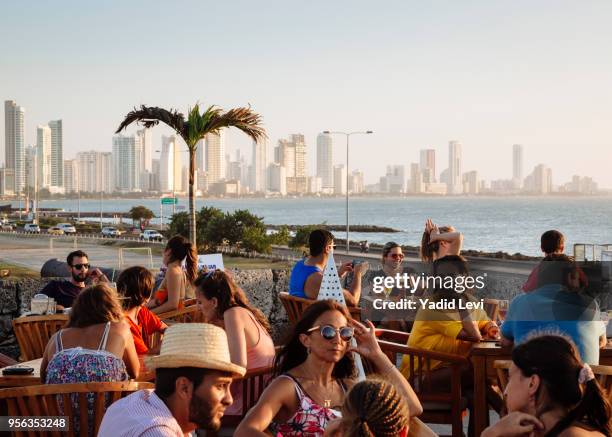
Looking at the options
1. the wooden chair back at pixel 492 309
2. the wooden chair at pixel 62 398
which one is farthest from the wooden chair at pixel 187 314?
the wooden chair at pixel 62 398

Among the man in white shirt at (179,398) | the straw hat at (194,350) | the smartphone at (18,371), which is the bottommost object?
the smartphone at (18,371)

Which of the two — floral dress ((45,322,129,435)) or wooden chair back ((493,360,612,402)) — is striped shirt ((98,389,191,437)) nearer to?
floral dress ((45,322,129,435))

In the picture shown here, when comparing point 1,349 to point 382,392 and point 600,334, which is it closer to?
point 600,334

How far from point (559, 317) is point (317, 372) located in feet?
5.42

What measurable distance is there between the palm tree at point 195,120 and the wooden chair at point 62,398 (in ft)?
31.9

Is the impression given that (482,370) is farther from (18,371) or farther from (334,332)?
(18,371)

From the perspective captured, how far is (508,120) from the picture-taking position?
15775 cm

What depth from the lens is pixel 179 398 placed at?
265 cm

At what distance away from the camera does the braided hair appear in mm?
2307

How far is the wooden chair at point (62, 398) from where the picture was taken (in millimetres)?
3236

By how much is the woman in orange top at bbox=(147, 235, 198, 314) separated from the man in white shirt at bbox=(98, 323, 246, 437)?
4.55 metres

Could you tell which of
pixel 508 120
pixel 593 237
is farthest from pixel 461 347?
pixel 508 120

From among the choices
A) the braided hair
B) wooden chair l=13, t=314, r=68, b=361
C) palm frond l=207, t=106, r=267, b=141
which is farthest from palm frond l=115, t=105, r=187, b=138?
the braided hair

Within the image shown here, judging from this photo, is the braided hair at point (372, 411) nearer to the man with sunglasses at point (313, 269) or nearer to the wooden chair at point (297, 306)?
the wooden chair at point (297, 306)
